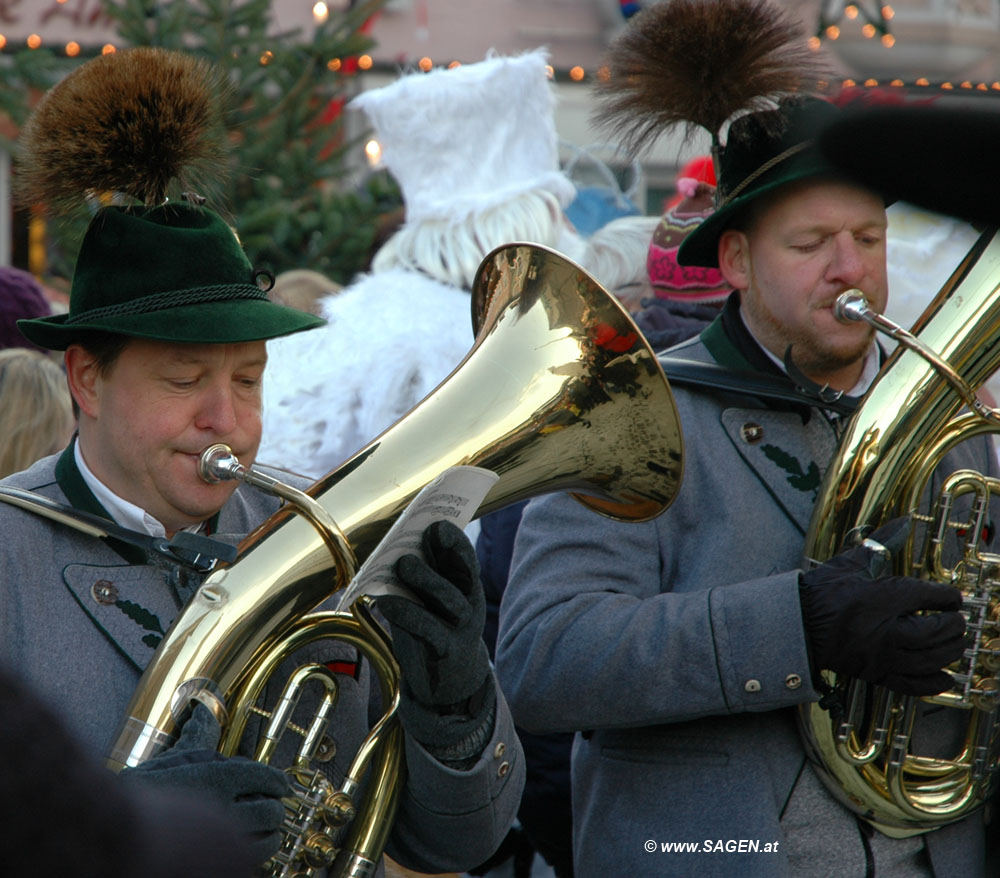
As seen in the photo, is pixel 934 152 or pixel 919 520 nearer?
pixel 934 152

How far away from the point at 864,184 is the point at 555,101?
3622 mm

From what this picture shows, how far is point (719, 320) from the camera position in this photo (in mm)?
2553

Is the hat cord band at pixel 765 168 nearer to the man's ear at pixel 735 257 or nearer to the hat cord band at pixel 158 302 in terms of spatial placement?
the man's ear at pixel 735 257

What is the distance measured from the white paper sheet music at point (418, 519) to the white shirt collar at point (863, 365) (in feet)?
2.69

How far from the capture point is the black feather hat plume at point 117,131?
1992 millimetres

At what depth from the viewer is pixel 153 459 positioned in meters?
2.00

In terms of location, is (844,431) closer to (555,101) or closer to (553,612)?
(553,612)

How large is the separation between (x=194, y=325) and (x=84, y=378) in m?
0.23

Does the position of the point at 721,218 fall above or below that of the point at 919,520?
above

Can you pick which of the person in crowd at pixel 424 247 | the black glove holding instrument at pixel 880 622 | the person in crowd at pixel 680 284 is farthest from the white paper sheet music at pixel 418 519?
the person in crowd at pixel 424 247

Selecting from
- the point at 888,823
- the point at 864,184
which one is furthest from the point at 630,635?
the point at 864,184

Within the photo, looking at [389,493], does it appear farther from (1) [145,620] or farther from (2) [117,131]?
(2) [117,131]

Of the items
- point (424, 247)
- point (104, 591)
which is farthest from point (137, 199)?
point (424, 247)

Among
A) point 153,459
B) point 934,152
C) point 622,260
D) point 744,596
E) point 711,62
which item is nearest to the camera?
point 934,152
